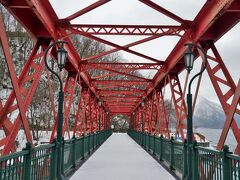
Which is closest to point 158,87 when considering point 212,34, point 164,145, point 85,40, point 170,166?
point 164,145

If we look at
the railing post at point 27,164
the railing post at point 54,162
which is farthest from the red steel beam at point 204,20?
the railing post at point 27,164

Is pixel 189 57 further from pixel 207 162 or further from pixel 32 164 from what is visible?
pixel 32 164

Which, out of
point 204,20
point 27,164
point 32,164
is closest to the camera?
point 27,164

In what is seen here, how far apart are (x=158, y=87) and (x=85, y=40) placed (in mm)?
20593

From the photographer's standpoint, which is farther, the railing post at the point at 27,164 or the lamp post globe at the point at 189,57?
the lamp post globe at the point at 189,57

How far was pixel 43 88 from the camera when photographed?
3247 cm

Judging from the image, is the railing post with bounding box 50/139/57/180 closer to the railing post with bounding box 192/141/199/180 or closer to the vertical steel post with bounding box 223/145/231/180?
the railing post with bounding box 192/141/199/180

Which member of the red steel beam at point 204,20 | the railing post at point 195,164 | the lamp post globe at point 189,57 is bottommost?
the railing post at point 195,164

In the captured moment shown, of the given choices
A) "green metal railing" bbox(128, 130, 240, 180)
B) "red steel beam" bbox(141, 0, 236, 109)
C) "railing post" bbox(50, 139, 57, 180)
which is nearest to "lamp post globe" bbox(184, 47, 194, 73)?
"red steel beam" bbox(141, 0, 236, 109)

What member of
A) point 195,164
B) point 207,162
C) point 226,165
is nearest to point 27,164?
point 226,165

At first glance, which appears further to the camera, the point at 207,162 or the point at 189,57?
the point at 189,57

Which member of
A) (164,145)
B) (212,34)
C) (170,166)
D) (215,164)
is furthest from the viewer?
(164,145)

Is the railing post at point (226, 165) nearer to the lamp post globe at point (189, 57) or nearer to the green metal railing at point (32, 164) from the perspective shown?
the green metal railing at point (32, 164)

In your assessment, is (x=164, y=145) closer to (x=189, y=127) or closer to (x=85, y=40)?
(x=189, y=127)
